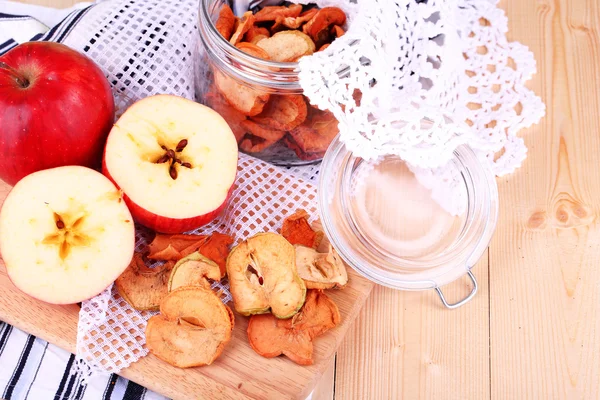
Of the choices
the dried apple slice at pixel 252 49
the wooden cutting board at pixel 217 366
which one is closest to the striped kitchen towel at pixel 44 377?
the wooden cutting board at pixel 217 366

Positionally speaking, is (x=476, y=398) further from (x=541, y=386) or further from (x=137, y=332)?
(x=137, y=332)

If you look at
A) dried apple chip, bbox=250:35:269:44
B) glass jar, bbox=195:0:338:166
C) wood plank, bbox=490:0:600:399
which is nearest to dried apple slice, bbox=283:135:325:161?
glass jar, bbox=195:0:338:166

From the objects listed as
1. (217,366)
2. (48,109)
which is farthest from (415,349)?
(48,109)

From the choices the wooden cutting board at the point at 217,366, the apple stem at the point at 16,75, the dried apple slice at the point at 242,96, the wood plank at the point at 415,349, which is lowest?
the wood plank at the point at 415,349

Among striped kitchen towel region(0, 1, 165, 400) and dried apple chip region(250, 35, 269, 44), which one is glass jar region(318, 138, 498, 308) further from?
striped kitchen towel region(0, 1, 165, 400)

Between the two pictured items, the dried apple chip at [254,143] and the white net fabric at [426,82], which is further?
the dried apple chip at [254,143]

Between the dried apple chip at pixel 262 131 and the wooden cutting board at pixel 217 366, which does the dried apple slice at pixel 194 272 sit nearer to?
the wooden cutting board at pixel 217 366
